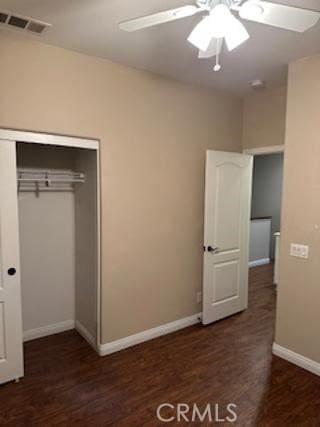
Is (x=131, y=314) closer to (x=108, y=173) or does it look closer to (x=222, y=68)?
(x=108, y=173)

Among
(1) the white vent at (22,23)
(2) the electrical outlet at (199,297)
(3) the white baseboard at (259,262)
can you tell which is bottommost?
(3) the white baseboard at (259,262)

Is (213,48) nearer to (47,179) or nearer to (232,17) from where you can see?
(232,17)

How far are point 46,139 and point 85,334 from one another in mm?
2106

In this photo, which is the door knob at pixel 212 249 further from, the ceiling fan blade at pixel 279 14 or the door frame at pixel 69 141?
the ceiling fan blade at pixel 279 14

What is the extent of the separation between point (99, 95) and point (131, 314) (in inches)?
86.9

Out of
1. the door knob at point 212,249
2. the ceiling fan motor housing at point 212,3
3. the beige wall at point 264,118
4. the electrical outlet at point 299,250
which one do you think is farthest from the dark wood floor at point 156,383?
the ceiling fan motor housing at point 212,3

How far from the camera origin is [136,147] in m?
3.01

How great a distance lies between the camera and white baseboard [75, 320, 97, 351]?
310cm

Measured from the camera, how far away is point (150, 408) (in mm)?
2256

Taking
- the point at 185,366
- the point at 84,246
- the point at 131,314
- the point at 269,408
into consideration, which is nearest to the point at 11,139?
the point at 84,246

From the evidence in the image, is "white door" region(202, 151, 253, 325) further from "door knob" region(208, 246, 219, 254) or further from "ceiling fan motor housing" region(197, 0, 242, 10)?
"ceiling fan motor housing" region(197, 0, 242, 10)

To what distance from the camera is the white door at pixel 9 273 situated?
236 centimetres

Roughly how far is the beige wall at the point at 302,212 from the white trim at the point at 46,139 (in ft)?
6.09

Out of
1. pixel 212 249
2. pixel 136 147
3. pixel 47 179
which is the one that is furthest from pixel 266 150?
pixel 47 179
